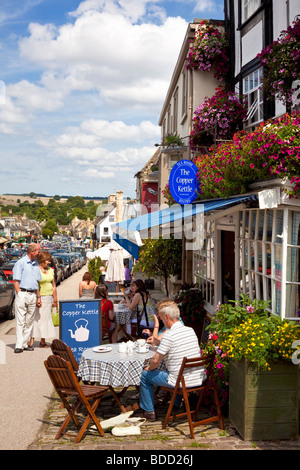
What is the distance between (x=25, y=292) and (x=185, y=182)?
3.81m

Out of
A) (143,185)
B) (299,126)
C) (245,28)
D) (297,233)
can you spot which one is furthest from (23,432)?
(143,185)

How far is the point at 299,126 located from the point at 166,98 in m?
15.8

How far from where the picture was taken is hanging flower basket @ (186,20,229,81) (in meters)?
12.2

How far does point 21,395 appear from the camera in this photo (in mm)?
7355

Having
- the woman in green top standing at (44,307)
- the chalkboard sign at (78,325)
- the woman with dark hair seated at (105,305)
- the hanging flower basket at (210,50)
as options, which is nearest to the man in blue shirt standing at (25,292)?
the woman in green top standing at (44,307)

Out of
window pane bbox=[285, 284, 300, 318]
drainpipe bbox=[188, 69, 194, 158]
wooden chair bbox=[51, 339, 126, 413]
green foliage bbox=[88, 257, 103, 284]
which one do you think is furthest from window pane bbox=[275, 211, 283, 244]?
green foliage bbox=[88, 257, 103, 284]

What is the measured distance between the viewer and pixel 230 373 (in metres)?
6.04

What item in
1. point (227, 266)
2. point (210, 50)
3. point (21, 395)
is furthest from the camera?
point (210, 50)

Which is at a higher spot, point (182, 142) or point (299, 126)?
point (182, 142)

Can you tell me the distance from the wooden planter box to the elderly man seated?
67cm

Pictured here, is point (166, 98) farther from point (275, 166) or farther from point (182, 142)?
point (275, 166)

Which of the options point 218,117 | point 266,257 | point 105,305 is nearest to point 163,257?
point 218,117

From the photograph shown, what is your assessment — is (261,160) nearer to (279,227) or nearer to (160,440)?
(279,227)

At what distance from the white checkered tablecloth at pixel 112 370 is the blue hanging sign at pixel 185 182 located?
13.7ft
